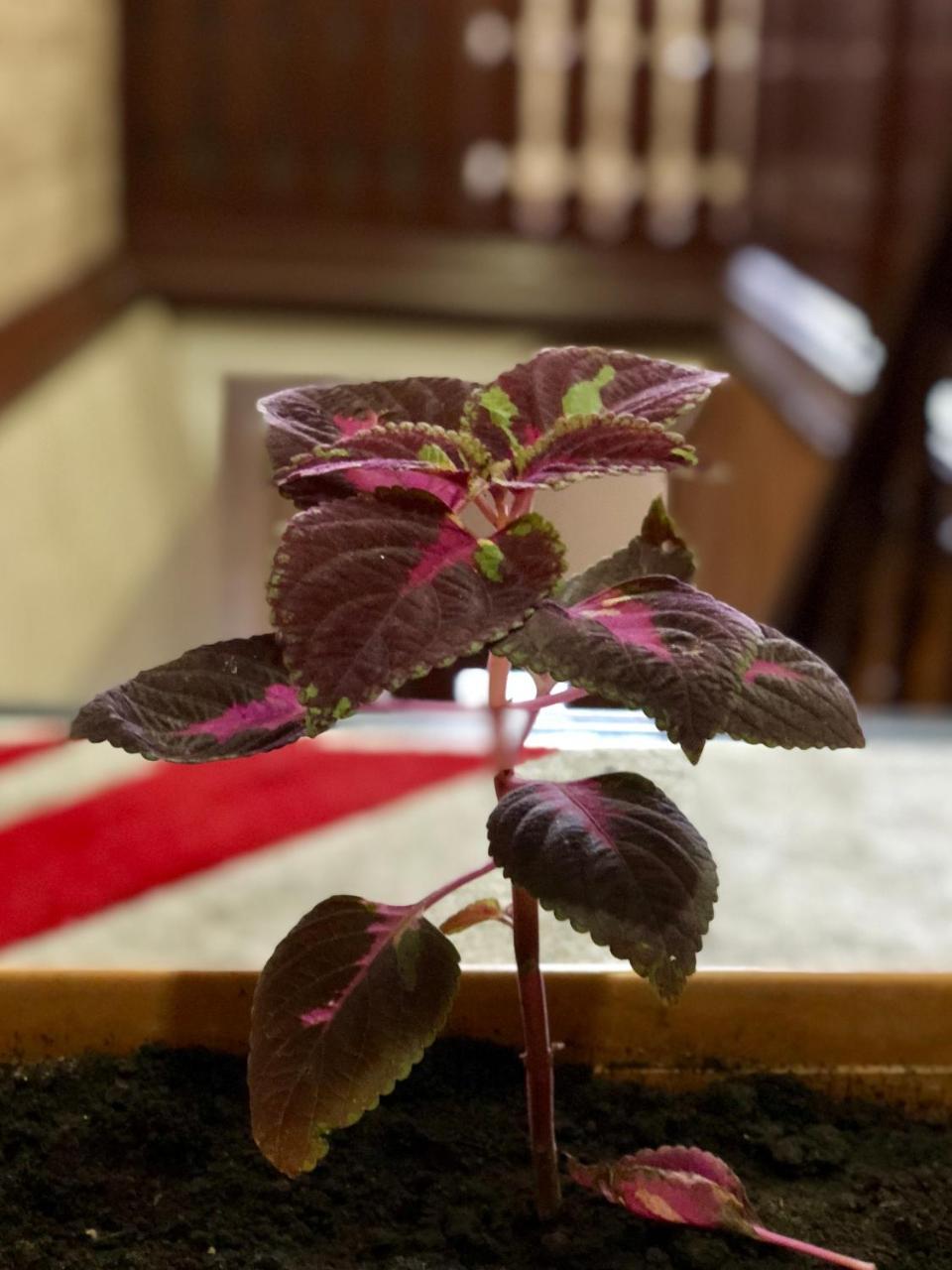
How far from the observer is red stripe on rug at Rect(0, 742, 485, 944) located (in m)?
0.97

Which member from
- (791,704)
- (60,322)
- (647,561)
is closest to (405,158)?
(60,322)

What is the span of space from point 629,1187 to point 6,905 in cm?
45

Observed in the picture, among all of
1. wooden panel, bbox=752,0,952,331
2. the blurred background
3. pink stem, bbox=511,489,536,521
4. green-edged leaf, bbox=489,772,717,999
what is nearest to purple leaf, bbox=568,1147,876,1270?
green-edged leaf, bbox=489,772,717,999

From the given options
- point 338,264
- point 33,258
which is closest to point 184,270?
point 338,264

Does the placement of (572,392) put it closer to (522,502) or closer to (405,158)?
(522,502)

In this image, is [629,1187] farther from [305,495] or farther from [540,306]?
[540,306]

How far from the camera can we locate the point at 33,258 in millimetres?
3289

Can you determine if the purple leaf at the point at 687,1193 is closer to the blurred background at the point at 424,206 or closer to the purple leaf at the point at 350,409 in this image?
the purple leaf at the point at 350,409

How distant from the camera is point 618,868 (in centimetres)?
41

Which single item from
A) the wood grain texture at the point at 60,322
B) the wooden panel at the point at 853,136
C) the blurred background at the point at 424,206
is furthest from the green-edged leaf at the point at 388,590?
the wooden panel at the point at 853,136

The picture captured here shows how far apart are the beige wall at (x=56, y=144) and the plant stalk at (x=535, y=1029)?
9.01 ft

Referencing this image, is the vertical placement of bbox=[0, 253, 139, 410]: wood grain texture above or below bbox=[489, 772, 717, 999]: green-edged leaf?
below

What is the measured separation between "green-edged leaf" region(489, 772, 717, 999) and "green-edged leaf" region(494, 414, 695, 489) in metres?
0.10

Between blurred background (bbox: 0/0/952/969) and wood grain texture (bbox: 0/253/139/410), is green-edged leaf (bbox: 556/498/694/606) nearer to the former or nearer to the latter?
blurred background (bbox: 0/0/952/969)
